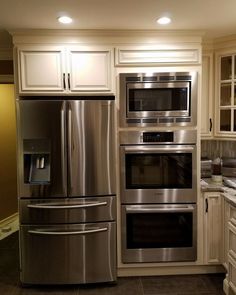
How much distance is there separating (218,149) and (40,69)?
2.18 metres

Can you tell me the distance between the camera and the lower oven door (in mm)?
2904

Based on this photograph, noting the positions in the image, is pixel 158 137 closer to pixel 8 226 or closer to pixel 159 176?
pixel 159 176

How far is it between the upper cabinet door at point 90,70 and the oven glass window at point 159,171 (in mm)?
749

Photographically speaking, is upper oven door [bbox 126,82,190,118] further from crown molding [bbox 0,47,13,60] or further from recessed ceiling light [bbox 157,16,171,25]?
crown molding [bbox 0,47,13,60]

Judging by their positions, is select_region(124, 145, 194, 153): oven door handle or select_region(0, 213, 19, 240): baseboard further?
select_region(0, 213, 19, 240): baseboard

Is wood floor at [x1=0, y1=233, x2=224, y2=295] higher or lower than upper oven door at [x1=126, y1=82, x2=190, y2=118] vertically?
lower

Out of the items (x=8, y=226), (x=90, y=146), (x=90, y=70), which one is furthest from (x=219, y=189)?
(x=8, y=226)

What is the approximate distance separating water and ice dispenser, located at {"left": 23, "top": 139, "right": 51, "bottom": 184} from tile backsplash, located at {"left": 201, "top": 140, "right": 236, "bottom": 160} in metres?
1.85

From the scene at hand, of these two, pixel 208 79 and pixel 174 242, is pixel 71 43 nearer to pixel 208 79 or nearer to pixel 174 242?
pixel 208 79

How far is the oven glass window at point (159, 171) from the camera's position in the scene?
9.44 feet

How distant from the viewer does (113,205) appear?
2818 mm

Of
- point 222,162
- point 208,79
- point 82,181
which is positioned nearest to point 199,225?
point 222,162

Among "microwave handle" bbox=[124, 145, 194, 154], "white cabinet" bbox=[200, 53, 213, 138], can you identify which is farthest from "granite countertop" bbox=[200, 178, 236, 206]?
"white cabinet" bbox=[200, 53, 213, 138]

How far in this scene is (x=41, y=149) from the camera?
2.72m
